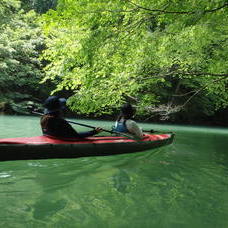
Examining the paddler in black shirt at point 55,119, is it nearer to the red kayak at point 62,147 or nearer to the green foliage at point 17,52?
the red kayak at point 62,147

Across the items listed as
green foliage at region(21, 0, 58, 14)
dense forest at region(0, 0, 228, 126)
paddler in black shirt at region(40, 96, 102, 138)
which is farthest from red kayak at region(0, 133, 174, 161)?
green foliage at region(21, 0, 58, 14)

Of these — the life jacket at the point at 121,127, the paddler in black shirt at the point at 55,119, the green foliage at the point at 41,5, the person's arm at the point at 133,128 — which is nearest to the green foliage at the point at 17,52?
the green foliage at the point at 41,5

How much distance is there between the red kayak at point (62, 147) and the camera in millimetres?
4469

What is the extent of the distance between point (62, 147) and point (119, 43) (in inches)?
121

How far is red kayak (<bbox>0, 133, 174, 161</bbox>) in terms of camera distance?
14.7 ft

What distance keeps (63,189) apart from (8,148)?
133 cm

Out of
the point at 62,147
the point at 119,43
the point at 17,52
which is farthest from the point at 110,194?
the point at 17,52

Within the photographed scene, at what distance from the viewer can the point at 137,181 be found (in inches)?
172

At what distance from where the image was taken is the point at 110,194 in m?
3.59

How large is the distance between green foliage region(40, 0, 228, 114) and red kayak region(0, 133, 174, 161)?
2.00 metres

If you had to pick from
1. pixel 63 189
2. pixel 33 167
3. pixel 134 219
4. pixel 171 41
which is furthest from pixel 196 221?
pixel 171 41

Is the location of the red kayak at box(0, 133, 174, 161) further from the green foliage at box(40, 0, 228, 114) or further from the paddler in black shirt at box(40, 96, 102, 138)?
the green foliage at box(40, 0, 228, 114)

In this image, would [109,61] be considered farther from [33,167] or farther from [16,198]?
[16,198]

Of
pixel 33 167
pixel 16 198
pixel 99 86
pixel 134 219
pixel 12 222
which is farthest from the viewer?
pixel 99 86
